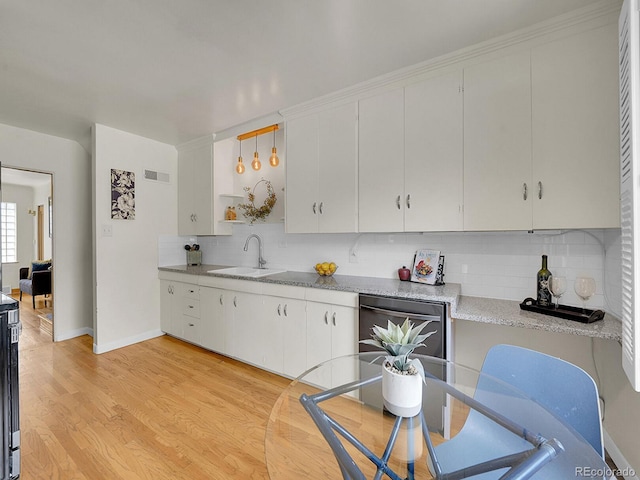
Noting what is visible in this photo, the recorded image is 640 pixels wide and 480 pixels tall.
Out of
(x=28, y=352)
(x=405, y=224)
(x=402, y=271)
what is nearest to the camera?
(x=405, y=224)

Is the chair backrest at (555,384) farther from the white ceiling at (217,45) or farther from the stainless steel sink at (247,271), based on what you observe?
the stainless steel sink at (247,271)

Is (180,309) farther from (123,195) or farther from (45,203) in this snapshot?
(45,203)

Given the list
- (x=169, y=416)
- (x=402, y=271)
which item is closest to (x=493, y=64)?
(x=402, y=271)

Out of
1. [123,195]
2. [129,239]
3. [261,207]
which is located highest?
[123,195]

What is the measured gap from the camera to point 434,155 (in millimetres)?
2176

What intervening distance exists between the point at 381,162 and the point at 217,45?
1.45 m

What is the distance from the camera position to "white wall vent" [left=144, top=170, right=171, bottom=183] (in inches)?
150

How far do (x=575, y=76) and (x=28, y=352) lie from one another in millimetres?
5612

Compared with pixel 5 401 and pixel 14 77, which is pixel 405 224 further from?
pixel 14 77

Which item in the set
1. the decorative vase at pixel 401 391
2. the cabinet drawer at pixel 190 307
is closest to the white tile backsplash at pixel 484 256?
the cabinet drawer at pixel 190 307

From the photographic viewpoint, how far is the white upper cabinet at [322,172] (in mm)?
2586

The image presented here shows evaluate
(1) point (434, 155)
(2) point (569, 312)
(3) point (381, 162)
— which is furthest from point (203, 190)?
(2) point (569, 312)

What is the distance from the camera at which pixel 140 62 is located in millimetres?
Result: 2145

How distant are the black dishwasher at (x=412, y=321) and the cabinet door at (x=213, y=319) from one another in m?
1.68
